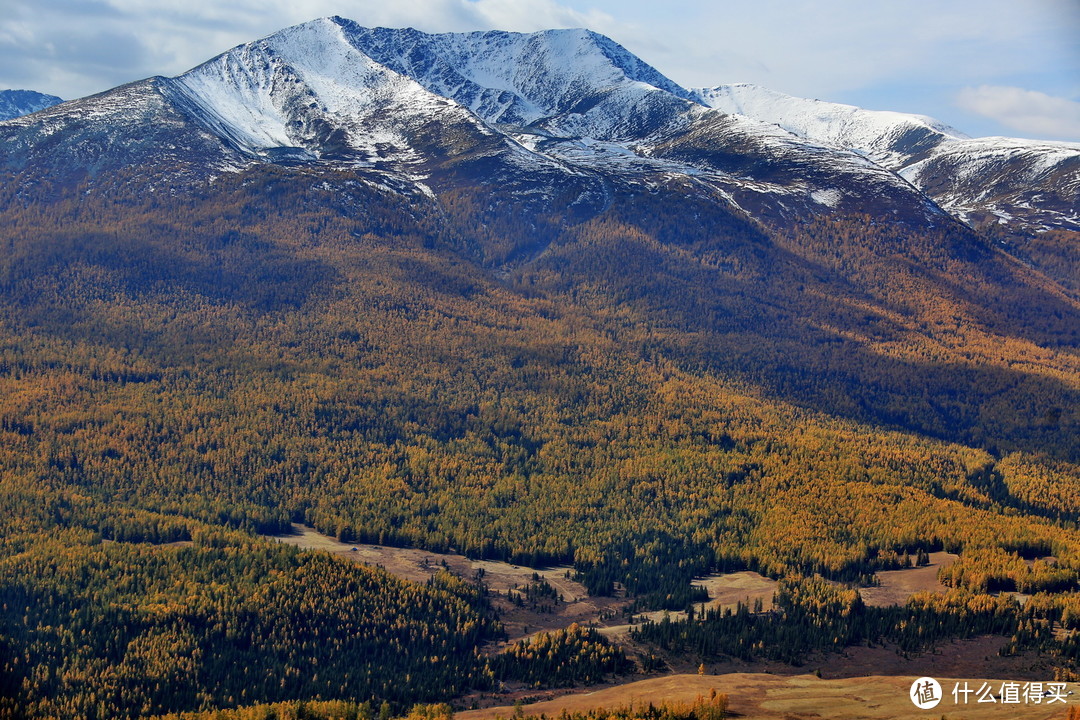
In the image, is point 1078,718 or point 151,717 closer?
point 1078,718

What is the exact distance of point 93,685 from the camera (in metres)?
193

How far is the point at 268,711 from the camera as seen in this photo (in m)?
184

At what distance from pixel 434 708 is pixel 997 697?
89.4m

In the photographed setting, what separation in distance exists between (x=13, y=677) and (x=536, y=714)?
85.0 metres

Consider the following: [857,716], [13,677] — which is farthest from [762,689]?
[13,677]

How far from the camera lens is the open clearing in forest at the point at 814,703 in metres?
→ 178

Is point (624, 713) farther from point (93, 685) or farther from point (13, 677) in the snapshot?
point (13, 677)

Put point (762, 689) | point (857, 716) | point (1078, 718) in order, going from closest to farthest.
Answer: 1. point (1078, 718)
2. point (857, 716)
3. point (762, 689)

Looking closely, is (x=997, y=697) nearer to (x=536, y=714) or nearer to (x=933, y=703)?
(x=933, y=703)

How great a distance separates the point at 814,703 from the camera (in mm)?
190250

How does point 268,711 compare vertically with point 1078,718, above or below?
below

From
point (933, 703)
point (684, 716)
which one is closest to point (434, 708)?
point (684, 716)

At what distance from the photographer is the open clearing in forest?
178 metres

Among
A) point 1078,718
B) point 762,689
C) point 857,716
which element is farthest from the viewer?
point 762,689
